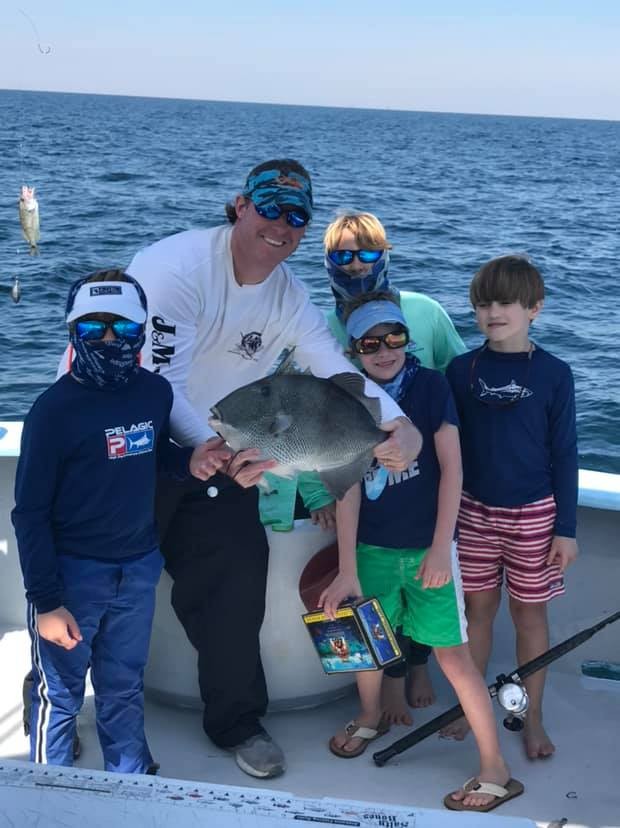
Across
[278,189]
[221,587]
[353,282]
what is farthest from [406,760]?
[278,189]

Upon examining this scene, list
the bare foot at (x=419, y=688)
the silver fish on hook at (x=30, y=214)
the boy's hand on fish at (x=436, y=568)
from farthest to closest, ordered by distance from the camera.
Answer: the silver fish on hook at (x=30, y=214)
the bare foot at (x=419, y=688)
the boy's hand on fish at (x=436, y=568)

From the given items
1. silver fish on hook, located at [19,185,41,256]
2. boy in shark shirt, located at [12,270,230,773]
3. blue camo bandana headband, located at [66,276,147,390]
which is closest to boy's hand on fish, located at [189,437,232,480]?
boy in shark shirt, located at [12,270,230,773]

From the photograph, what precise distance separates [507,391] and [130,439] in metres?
1.27

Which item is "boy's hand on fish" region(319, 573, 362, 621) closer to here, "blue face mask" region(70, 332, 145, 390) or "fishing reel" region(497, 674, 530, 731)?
"fishing reel" region(497, 674, 530, 731)

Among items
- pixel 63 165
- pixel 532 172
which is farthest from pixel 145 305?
pixel 532 172

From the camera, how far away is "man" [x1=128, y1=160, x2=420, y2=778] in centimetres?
295

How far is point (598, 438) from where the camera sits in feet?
31.5

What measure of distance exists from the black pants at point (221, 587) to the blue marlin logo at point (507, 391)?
85cm

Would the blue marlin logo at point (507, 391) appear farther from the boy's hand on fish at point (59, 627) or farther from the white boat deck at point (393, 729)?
the boy's hand on fish at point (59, 627)

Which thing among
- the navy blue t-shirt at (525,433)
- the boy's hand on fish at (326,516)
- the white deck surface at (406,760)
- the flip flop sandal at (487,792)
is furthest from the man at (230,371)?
the flip flop sandal at (487,792)

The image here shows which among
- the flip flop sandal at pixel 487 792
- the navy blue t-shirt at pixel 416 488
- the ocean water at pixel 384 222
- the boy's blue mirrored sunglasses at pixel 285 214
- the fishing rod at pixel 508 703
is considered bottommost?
the ocean water at pixel 384 222

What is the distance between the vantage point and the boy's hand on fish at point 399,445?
2.82 m

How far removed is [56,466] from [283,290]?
0.98 meters

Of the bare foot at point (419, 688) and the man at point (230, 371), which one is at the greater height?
the man at point (230, 371)
